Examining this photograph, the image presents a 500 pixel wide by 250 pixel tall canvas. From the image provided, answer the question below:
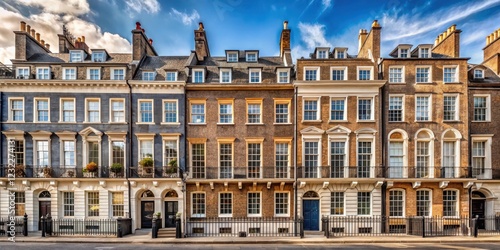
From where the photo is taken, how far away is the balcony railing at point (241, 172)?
773 inches

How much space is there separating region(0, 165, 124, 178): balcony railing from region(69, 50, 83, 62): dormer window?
8929 mm

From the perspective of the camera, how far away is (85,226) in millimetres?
18844

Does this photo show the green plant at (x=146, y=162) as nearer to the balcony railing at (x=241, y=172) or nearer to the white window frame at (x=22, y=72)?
the balcony railing at (x=241, y=172)

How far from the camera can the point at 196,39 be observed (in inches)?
943

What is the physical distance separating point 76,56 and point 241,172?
55.3ft

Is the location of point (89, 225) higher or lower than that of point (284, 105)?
lower

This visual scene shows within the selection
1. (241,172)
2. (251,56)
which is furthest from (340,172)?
(251,56)

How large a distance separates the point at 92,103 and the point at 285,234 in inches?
672

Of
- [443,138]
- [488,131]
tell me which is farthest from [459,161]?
[488,131]

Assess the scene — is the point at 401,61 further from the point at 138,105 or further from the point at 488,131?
the point at 138,105

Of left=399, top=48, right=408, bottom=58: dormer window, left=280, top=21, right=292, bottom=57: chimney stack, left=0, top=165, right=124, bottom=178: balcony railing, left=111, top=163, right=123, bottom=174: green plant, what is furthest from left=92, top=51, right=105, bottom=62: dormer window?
left=399, top=48, right=408, bottom=58: dormer window

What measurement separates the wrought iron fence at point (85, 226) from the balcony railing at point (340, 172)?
1401 centimetres

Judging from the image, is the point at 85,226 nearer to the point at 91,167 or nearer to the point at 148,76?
the point at 91,167

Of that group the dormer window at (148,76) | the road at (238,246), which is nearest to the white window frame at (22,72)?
the dormer window at (148,76)
